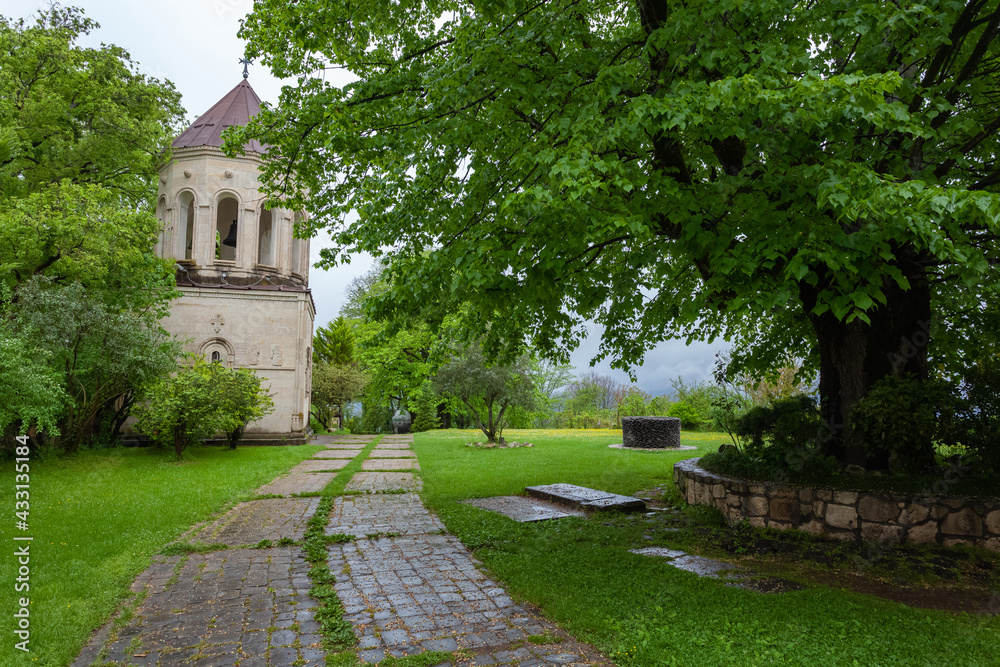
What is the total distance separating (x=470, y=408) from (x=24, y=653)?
18.2 metres

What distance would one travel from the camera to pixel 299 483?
11430 millimetres

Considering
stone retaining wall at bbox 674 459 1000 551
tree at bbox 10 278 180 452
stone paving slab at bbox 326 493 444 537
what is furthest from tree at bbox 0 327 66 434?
stone retaining wall at bbox 674 459 1000 551

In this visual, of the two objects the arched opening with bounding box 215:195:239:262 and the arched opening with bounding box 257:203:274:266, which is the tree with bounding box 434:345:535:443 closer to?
the arched opening with bounding box 257:203:274:266

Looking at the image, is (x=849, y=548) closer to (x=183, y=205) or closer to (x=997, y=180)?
(x=997, y=180)

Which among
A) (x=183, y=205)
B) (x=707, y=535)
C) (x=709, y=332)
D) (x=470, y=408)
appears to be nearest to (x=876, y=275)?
(x=707, y=535)

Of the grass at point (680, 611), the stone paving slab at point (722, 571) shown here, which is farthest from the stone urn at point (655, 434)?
the stone paving slab at point (722, 571)

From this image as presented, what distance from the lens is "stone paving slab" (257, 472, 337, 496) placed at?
10469mm

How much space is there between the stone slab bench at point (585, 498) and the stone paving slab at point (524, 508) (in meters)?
0.10

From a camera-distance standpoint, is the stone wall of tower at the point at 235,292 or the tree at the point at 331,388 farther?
the tree at the point at 331,388

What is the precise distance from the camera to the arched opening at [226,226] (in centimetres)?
2316

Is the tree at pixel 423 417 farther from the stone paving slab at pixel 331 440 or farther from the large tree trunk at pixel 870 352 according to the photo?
the large tree trunk at pixel 870 352

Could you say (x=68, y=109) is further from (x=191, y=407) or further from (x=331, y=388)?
(x=331, y=388)

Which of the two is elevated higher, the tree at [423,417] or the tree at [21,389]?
the tree at [21,389]

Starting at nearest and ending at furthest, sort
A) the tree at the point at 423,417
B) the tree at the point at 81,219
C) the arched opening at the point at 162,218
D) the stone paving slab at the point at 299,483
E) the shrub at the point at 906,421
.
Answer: the shrub at the point at 906,421 → the stone paving slab at the point at 299,483 → the tree at the point at 81,219 → the arched opening at the point at 162,218 → the tree at the point at 423,417
